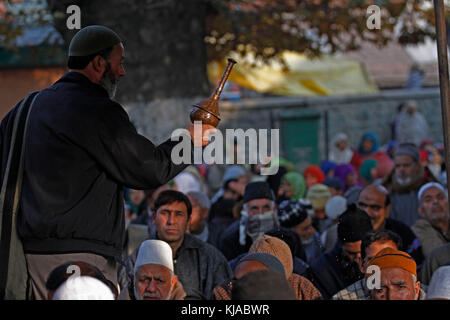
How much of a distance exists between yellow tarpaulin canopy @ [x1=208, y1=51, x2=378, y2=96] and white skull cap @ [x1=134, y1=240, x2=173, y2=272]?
9.06 metres

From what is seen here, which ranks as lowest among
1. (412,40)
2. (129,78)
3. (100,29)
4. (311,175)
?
(100,29)

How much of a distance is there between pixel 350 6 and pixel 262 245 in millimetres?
6590

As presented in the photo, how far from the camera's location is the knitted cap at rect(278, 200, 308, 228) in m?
7.67

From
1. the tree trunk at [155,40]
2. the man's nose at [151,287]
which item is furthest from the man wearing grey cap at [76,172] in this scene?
the tree trunk at [155,40]

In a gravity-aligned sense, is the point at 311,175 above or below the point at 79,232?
above

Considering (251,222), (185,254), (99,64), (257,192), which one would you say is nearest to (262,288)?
(99,64)

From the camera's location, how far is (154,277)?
5.18 m

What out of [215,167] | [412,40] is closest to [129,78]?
[215,167]

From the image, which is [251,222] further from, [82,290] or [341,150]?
[341,150]

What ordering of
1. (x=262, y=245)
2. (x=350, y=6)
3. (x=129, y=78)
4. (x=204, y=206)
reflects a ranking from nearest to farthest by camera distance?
1. (x=262, y=245)
2. (x=204, y=206)
3. (x=129, y=78)
4. (x=350, y=6)

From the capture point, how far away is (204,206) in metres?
7.72

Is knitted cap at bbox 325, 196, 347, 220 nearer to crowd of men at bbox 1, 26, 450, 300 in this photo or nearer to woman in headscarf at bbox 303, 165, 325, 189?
crowd of men at bbox 1, 26, 450, 300

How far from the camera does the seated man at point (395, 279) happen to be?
4.70 meters
